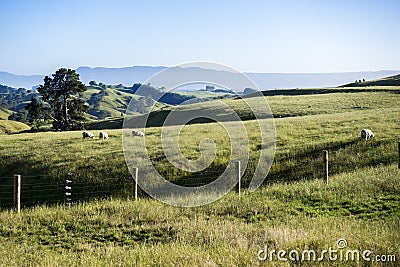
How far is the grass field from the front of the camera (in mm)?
9336

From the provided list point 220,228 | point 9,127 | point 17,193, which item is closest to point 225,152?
point 17,193

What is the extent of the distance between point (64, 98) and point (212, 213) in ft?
201

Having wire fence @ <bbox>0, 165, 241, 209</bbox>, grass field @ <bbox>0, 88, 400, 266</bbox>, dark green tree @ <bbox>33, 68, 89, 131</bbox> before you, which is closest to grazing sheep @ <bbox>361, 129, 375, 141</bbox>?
grass field @ <bbox>0, 88, 400, 266</bbox>

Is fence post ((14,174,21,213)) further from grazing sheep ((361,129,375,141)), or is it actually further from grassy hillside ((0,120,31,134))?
grassy hillside ((0,120,31,134))

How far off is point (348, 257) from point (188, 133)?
101ft

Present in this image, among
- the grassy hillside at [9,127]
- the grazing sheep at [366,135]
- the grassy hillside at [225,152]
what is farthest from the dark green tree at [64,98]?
the grassy hillside at [9,127]

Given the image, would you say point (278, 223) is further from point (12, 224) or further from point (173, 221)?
point (12, 224)

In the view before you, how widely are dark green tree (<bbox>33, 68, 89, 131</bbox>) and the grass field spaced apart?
38.7m

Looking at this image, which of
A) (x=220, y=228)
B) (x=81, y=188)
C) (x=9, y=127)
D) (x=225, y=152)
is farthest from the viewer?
(x=9, y=127)

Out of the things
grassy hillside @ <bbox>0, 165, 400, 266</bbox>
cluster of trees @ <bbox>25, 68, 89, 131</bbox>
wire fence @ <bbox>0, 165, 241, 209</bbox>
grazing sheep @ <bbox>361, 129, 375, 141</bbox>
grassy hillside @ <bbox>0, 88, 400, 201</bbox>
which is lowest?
wire fence @ <bbox>0, 165, 241, 209</bbox>

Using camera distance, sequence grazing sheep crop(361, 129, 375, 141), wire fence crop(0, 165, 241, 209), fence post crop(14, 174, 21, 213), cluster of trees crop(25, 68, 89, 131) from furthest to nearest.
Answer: cluster of trees crop(25, 68, 89, 131)
grazing sheep crop(361, 129, 375, 141)
wire fence crop(0, 165, 241, 209)
fence post crop(14, 174, 21, 213)

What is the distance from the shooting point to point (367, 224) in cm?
1163

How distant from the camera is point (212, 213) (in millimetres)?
14750

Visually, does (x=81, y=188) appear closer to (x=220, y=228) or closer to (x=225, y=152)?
(x=225, y=152)
